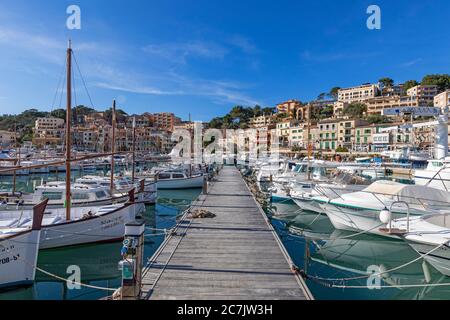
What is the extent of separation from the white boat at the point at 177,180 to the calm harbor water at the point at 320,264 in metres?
14.9

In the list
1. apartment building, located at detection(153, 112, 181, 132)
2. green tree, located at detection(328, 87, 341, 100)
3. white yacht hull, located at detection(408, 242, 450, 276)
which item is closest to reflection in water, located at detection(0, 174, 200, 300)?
white yacht hull, located at detection(408, 242, 450, 276)

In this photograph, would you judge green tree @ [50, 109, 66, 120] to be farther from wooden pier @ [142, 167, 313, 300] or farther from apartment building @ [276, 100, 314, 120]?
wooden pier @ [142, 167, 313, 300]

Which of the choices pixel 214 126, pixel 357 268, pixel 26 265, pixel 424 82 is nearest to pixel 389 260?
pixel 357 268

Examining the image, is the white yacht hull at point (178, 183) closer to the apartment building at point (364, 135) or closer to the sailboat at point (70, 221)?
the sailboat at point (70, 221)

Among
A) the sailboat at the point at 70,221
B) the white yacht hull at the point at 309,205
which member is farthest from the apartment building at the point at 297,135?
the sailboat at the point at 70,221

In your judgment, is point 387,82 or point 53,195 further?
point 387,82

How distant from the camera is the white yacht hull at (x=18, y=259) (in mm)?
9453

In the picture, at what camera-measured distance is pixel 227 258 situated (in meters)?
9.56

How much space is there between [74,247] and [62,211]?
98.1 inches

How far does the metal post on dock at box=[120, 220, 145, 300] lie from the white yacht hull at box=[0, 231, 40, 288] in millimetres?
4766

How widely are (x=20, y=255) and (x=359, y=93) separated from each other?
149 metres

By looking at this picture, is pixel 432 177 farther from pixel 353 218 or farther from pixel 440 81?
pixel 440 81

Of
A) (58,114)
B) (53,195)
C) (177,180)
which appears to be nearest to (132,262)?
(53,195)

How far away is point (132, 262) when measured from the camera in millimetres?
6594
